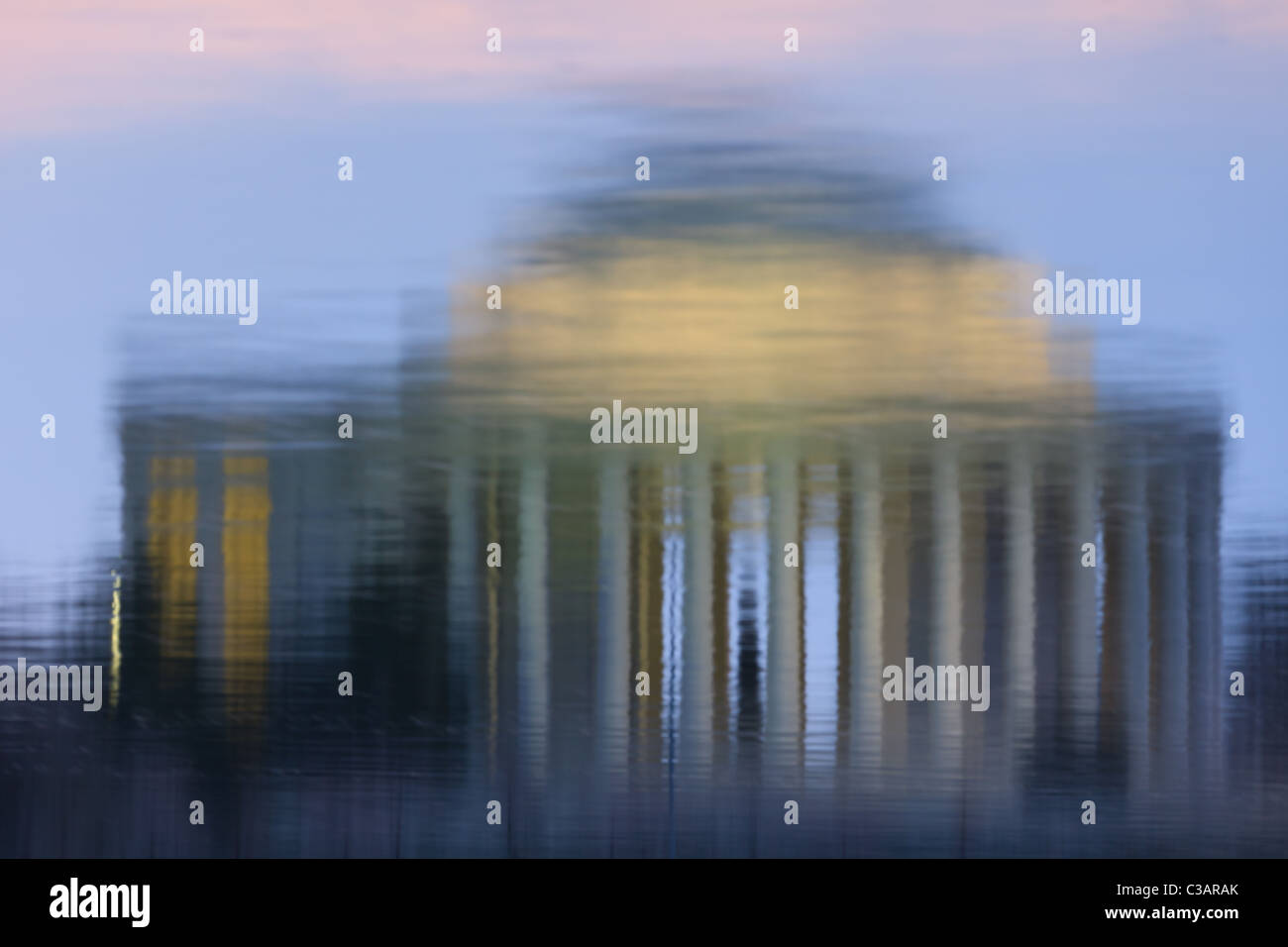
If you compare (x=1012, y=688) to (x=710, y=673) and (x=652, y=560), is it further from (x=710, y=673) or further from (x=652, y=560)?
(x=652, y=560)

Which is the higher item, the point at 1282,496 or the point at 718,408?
the point at 718,408

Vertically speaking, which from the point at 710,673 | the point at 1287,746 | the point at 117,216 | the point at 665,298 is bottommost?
the point at 1287,746

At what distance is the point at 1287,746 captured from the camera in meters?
4.33

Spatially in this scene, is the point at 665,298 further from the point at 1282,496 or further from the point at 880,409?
the point at 1282,496

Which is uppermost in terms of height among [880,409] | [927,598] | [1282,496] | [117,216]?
[117,216]

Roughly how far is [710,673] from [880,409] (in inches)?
50.8

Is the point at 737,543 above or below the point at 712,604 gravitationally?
above

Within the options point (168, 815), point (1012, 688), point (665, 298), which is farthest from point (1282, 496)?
point (168, 815)

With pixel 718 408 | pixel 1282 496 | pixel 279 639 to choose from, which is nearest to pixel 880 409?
pixel 718 408

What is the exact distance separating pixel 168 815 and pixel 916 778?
3.08 m

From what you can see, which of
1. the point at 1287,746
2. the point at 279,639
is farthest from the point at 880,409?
the point at 279,639

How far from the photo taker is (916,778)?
14.2 ft

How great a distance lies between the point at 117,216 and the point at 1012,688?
4161 millimetres

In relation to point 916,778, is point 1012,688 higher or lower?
higher
